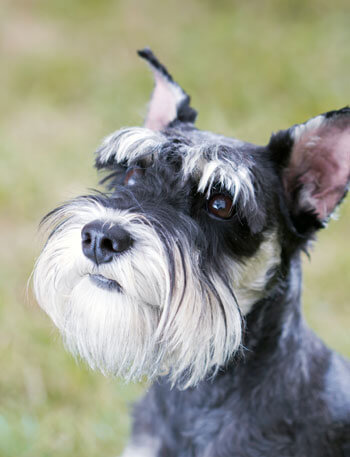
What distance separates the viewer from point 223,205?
2.76 meters

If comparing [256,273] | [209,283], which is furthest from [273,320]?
[209,283]

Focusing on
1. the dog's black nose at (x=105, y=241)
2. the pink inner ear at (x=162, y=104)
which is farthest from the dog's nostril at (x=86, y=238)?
the pink inner ear at (x=162, y=104)

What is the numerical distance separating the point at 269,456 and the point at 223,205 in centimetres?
126

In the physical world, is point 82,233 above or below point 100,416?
above

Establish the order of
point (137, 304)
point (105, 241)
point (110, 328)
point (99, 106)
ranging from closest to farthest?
point (105, 241)
point (137, 304)
point (110, 328)
point (99, 106)

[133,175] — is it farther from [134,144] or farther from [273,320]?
[273,320]

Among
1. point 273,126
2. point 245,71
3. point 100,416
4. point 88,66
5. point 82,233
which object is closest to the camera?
point 82,233

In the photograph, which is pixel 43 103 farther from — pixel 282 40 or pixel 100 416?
pixel 100 416

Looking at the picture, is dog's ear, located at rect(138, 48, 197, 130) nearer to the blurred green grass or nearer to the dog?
the dog

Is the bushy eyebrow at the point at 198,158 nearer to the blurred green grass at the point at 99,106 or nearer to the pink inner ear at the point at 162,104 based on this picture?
the pink inner ear at the point at 162,104

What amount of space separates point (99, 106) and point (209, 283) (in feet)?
23.8

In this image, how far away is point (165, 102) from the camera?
11.5 feet

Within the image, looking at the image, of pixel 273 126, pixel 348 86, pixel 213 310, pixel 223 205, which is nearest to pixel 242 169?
pixel 223 205

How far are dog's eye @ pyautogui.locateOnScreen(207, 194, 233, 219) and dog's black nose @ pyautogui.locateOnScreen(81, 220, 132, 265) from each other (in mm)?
543
